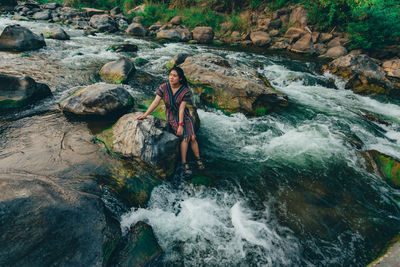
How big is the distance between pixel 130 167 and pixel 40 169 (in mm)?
1438

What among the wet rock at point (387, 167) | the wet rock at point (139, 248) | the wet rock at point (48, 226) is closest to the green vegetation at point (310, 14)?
the wet rock at point (387, 167)

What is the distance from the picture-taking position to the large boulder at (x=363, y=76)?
855cm

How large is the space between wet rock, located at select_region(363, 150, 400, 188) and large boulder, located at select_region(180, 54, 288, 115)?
2.91 metres

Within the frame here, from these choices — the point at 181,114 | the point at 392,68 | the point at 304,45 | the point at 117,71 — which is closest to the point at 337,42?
the point at 304,45

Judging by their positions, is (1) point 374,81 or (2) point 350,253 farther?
(1) point 374,81

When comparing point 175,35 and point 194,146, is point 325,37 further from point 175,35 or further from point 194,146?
point 194,146

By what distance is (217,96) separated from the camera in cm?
634

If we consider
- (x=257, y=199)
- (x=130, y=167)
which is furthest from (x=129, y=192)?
(x=257, y=199)

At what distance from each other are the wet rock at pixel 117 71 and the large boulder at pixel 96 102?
88.7 inches

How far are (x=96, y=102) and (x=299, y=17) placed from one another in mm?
18037

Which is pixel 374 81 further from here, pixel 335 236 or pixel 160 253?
pixel 160 253

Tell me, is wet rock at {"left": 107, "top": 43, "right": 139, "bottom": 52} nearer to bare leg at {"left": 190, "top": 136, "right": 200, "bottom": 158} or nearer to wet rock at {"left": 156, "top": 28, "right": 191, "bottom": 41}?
wet rock at {"left": 156, "top": 28, "right": 191, "bottom": 41}

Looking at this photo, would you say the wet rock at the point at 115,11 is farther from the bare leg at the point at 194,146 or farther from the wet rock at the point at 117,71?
the bare leg at the point at 194,146

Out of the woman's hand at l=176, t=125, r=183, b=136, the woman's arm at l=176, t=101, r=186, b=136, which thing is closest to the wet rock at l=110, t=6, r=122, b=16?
the woman's arm at l=176, t=101, r=186, b=136
